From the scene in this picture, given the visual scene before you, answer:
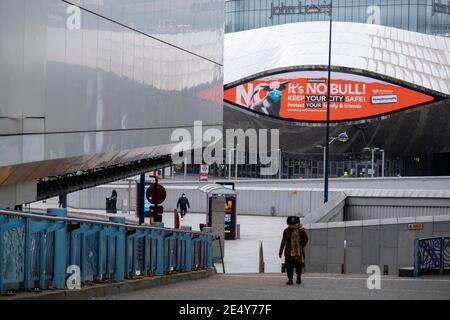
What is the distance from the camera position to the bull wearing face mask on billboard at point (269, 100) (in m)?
86.2

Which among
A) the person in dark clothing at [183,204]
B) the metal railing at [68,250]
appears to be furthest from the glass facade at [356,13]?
the metal railing at [68,250]

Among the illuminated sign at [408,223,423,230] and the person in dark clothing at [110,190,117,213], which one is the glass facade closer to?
the person in dark clothing at [110,190,117,213]

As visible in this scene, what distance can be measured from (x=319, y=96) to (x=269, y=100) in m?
4.25

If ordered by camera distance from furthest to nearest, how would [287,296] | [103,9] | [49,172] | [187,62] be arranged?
[187,62] < [103,9] < [49,172] < [287,296]

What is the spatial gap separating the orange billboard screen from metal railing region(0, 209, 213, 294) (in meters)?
67.0

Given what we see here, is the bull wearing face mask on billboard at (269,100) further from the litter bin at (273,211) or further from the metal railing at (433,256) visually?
the metal railing at (433,256)

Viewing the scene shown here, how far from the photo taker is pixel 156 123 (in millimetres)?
20922

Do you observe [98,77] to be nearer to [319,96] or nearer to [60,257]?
[60,257]

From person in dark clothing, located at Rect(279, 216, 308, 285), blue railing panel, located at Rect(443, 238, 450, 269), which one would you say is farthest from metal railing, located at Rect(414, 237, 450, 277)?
person in dark clothing, located at Rect(279, 216, 308, 285)

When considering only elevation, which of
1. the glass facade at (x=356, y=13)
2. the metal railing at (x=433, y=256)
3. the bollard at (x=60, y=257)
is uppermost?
the glass facade at (x=356, y=13)

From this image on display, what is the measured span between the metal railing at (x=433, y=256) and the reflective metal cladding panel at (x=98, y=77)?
566 cm

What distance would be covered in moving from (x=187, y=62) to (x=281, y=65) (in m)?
62.2

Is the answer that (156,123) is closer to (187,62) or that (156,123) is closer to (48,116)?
(187,62)

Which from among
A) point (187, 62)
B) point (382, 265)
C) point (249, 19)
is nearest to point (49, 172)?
point (187, 62)
